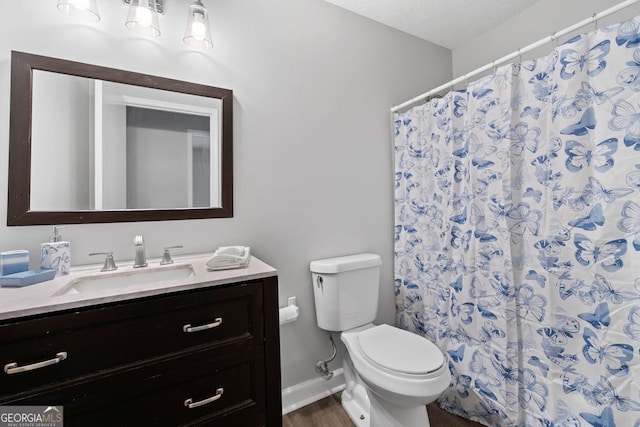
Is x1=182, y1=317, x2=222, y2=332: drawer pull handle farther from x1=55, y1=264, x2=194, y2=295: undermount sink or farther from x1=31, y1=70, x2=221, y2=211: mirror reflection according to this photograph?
x1=31, y1=70, x2=221, y2=211: mirror reflection

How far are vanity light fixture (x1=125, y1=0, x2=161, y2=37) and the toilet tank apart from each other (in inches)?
56.3

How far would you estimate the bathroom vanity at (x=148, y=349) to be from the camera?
75 cm

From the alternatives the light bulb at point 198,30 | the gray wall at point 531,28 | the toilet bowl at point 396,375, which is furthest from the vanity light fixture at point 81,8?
the gray wall at point 531,28

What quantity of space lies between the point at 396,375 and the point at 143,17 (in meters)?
1.92

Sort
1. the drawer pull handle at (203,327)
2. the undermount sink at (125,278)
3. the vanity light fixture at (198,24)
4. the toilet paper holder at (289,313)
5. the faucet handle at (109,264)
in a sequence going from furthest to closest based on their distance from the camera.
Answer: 1. the toilet paper holder at (289,313)
2. the vanity light fixture at (198,24)
3. the faucet handle at (109,264)
4. the undermount sink at (125,278)
5. the drawer pull handle at (203,327)

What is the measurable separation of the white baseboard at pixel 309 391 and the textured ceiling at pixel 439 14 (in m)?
2.43

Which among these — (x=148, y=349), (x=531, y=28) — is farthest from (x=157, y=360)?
(x=531, y=28)

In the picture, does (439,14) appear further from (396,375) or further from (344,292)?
(396,375)

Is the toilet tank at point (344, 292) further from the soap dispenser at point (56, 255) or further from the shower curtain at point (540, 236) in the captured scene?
the soap dispenser at point (56, 255)

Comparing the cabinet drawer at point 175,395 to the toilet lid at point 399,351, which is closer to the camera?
the cabinet drawer at point 175,395

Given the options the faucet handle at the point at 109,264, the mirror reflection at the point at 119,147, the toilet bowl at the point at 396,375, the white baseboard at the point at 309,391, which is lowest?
the white baseboard at the point at 309,391

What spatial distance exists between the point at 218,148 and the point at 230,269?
69cm

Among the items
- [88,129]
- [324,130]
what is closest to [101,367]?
[88,129]

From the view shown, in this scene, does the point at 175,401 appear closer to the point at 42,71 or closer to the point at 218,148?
the point at 218,148
